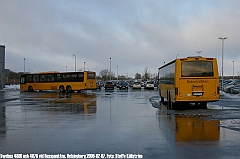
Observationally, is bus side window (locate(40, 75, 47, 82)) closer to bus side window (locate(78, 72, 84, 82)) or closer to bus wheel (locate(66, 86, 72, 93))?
bus wheel (locate(66, 86, 72, 93))

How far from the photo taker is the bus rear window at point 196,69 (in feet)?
56.7

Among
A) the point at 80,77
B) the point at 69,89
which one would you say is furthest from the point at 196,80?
the point at 69,89

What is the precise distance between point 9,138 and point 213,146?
20.2 ft

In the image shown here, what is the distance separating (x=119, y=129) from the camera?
35.7 ft

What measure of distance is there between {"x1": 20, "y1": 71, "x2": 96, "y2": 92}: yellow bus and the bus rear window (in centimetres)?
2656

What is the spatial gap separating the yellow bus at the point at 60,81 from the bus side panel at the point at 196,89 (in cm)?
2650

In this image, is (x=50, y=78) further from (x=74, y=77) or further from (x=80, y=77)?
(x=80, y=77)

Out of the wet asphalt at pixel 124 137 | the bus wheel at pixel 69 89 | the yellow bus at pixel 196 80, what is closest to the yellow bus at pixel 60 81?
the bus wheel at pixel 69 89

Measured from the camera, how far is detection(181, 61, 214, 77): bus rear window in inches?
681

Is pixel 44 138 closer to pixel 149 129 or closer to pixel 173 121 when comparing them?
pixel 149 129

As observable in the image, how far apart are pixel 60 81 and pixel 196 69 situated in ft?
100

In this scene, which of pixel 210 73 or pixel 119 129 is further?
pixel 210 73

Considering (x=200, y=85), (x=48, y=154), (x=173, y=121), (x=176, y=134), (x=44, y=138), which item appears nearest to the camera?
(x=48, y=154)

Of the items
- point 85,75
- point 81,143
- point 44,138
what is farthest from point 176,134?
point 85,75
